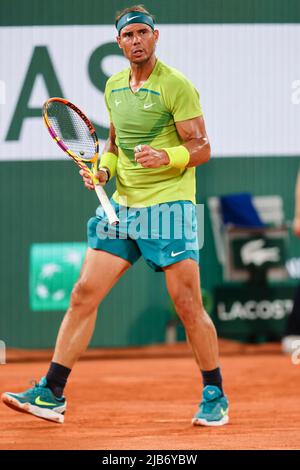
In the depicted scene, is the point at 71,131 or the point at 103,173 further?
the point at 71,131

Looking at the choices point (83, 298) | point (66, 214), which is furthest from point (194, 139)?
point (66, 214)

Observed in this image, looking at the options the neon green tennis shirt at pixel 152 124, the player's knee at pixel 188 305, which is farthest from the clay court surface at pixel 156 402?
the neon green tennis shirt at pixel 152 124

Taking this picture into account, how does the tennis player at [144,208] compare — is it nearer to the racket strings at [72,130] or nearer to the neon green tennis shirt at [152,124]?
the neon green tennis shirt at [152,124]

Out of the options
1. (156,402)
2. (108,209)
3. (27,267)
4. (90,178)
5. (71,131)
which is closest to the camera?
(108,209)

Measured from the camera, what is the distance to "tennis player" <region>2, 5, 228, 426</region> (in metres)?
4.52

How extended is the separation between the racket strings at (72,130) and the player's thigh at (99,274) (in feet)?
1.80

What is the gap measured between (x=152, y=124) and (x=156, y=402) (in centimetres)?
201

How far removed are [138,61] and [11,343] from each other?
5110 millimetres

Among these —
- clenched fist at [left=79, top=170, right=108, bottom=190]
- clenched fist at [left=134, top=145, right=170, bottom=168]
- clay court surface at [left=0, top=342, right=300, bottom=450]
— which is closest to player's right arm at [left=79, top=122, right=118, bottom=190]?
clenched fist at [left=79, top=170, right=108, bottom=190]

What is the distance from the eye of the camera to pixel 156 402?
19.1 ft

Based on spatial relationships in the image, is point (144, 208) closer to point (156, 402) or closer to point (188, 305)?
point (188, 305)

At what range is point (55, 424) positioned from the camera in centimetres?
480
